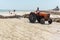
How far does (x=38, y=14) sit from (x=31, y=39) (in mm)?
11695

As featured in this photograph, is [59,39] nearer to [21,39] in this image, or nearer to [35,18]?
[21,39]

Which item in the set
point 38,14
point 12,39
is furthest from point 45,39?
point 38,14

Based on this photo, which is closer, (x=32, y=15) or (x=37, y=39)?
(x=37, y=39)

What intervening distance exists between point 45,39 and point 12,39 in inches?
82.0

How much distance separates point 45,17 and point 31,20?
5.45 ft

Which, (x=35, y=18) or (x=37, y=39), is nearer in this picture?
(x=37, y=39)

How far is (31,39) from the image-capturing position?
1096cm

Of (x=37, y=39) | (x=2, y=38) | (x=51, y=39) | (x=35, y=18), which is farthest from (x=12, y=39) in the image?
(x=35, y=18)

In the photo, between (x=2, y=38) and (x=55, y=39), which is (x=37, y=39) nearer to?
(x=55, y=39)

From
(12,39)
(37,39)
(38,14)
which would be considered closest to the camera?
(12,39)

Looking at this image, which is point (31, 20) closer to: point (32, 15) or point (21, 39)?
point (32, 15)

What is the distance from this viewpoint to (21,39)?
34.8ft

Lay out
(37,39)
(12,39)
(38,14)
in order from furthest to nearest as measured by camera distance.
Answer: (38,14) < (37,39) < (12,39)

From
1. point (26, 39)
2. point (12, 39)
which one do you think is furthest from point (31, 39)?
point (12, 39)
